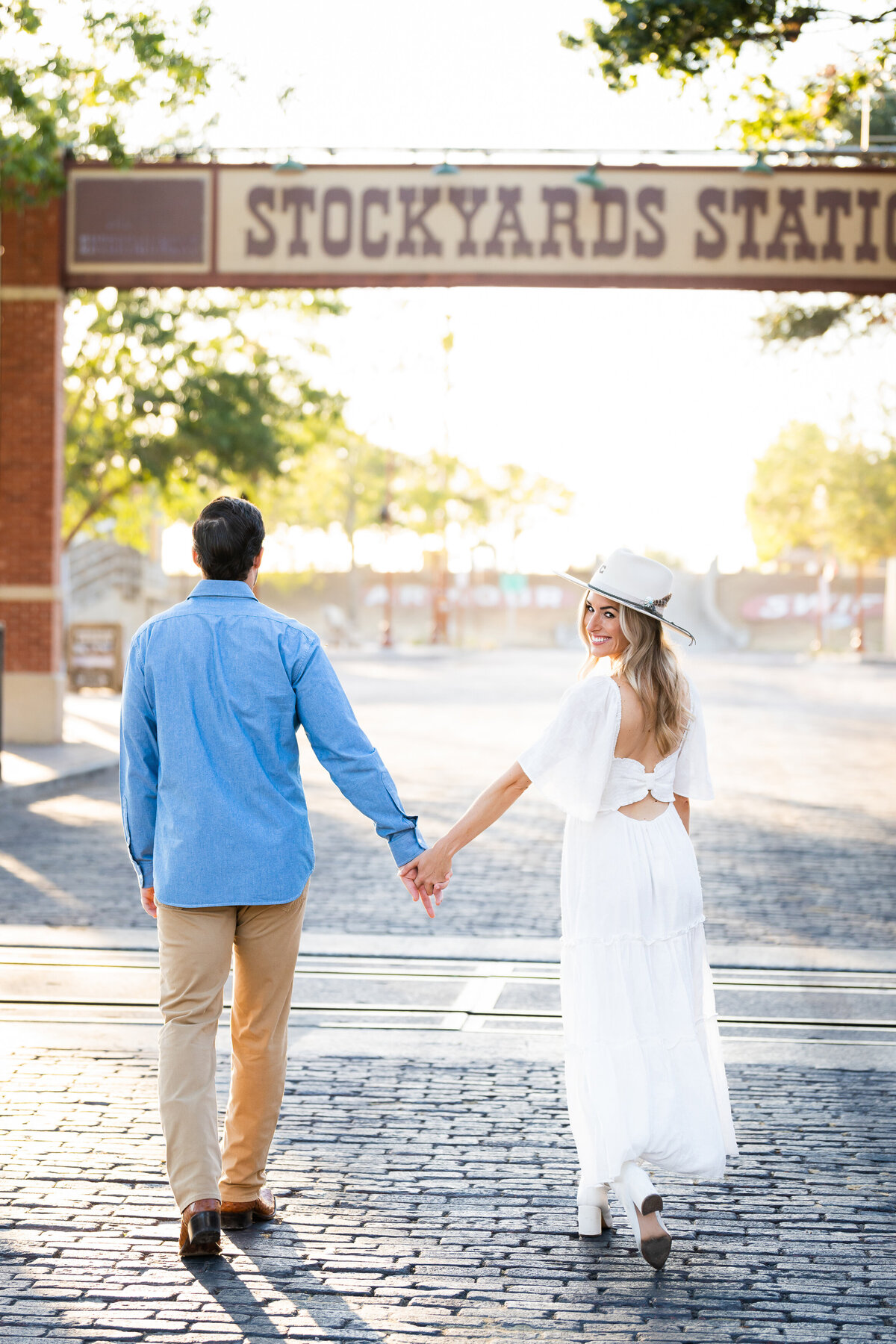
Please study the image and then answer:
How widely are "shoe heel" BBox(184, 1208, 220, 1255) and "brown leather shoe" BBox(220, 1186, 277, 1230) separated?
0.22m

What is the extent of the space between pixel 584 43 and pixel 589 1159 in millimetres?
11226

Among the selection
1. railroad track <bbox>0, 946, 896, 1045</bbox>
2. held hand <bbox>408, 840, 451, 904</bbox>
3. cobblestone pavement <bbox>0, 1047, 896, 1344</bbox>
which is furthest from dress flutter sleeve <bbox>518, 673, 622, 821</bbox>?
railroad track <bbox>0, 946, 896, 1045</bbox>

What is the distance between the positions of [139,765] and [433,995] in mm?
3017

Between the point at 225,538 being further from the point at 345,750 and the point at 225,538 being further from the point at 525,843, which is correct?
the point at 525,843

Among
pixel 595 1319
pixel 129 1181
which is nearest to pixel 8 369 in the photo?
pixel 129 1181

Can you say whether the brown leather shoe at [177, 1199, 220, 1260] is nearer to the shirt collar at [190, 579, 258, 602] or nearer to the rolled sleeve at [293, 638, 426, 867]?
the rolled sleeve at [293, 638, 426, 867]

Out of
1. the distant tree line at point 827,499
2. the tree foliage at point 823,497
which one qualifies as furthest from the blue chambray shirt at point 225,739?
the tree foliage at point 823,497

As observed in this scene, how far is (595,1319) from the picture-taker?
336cm

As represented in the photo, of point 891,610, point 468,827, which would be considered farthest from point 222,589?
point 891,610

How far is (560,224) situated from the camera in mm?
15453

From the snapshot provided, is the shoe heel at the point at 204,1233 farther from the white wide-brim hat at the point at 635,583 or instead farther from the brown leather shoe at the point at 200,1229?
the white wide-brim hat at the point at 635,583

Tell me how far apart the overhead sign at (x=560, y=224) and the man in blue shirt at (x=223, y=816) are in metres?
12.3

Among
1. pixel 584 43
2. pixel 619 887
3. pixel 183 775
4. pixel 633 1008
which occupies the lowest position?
pixel 633 1008

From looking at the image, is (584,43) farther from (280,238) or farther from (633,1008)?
(633,1008)
